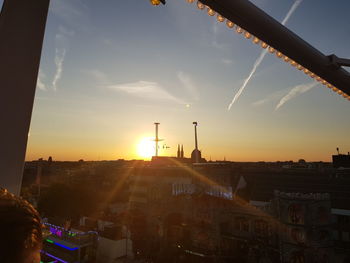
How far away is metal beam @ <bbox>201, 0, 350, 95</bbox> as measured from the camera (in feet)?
12.4

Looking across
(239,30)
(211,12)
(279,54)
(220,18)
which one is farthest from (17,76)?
(279,54)

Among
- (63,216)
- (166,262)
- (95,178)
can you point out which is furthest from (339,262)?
Result: (95,178)

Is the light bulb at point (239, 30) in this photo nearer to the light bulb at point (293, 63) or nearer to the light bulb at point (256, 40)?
the light bulb at point (256, 40)

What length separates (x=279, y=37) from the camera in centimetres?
418

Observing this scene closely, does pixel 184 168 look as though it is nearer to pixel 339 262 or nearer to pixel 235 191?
pixel 235 191

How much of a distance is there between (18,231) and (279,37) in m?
4.45

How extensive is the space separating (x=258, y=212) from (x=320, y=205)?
5.66 meters

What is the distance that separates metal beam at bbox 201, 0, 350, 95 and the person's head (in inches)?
142

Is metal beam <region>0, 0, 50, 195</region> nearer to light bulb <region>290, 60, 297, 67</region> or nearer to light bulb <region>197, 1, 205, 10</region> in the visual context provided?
light bulb <region>197, 1, 205, 10</region>

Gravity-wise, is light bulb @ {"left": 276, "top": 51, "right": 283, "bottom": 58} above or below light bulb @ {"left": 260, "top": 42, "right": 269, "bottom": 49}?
below

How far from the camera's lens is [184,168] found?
33469 millimetres

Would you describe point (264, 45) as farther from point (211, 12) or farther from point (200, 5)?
point (200, 5)

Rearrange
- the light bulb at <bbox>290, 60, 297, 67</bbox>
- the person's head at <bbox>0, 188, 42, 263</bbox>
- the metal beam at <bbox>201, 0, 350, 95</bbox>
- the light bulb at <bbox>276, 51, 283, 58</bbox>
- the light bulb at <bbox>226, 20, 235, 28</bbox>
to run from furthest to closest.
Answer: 1. the light bulb at <bbox>290, 60, 297, 67</bbox>
2. the light bulb at <bbox>276, 51, 283, 58</bbox>
3. the light bulb at <bbox>226, 20, 235, 28</bbox>
4. the metal beam at <bbox>201, 0, 350, 95</bbox>
5. the person's head at <bbox>0, 188, 42, 263</bbox>

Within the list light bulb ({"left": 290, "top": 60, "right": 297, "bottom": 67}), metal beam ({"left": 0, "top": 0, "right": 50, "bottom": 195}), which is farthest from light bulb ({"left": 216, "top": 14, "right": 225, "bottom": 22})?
metal beam ({"left": 0, "top": 0, "right": 50, "bottom": 195})
